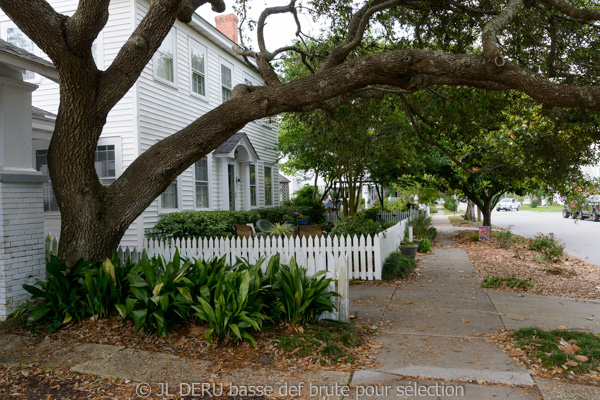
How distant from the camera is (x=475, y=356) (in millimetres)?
4836

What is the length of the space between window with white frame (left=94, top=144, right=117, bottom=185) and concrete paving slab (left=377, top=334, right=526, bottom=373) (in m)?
8.27

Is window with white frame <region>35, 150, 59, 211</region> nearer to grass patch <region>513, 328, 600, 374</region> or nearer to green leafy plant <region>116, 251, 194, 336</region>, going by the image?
green leafy plant <region>116, 251, 194, 336</region>

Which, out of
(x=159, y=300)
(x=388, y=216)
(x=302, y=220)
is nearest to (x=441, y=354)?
(x=159, y=300)

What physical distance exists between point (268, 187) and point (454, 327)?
14.2 metres

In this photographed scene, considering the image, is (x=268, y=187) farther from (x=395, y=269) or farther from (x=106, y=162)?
(x=395, y=269)

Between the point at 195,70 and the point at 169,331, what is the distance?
1022 cm

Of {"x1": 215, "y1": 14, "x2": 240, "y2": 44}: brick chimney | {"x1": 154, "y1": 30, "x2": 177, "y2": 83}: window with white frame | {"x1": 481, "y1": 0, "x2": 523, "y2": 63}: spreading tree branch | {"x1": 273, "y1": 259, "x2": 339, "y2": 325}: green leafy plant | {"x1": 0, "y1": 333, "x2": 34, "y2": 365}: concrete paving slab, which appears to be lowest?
{"x1": 0, "y1": 333, "x2": 34, "y2": 365}: concrete paving slab

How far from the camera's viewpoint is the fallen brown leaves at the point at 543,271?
8609mm

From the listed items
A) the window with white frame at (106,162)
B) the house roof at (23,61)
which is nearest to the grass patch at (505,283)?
the house roof at (23,61)

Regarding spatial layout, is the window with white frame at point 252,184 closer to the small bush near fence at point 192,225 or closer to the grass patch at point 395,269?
the small bush near fence at point 192,225

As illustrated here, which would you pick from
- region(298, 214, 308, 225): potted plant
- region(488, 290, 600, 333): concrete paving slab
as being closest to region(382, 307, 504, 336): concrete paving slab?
region(488, 290, 600, 333): concrete paving slab

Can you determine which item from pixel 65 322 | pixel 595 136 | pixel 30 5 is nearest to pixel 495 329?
pixel 595 136

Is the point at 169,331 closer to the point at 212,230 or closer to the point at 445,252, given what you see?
the point at 212,230

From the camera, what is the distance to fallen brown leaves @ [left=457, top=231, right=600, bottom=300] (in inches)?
339
